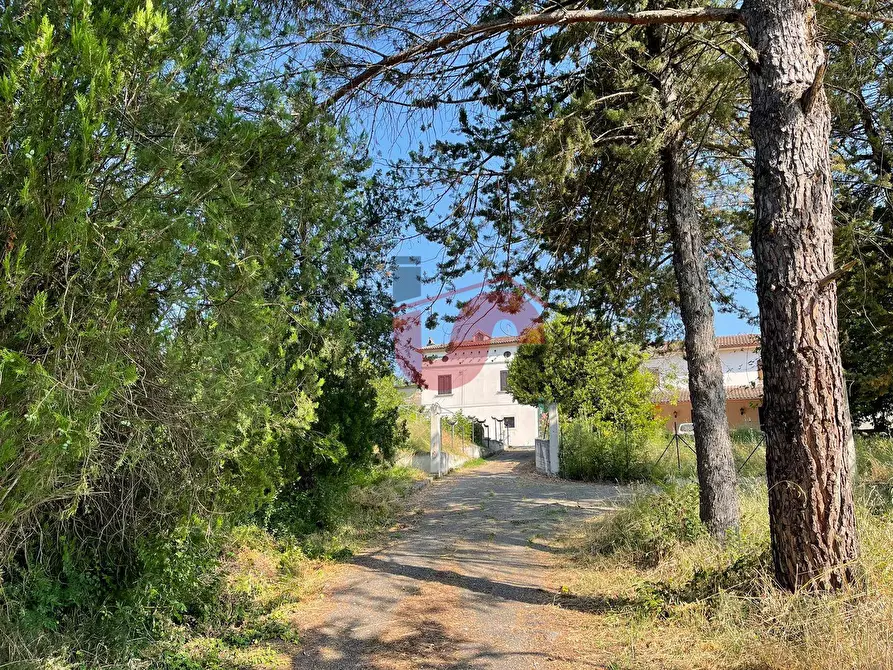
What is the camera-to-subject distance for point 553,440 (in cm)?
1506

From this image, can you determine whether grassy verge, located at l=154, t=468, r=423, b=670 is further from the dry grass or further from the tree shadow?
the dry grass

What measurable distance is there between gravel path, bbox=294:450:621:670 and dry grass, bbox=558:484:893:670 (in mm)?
335

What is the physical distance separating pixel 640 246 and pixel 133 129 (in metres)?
6.08

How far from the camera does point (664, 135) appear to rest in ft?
18.4

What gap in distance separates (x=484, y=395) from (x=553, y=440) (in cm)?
1906

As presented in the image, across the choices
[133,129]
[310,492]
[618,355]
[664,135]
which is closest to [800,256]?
[664,135]

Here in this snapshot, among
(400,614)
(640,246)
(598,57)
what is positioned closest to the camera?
(400,614)

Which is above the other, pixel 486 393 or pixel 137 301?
pixel 137 301

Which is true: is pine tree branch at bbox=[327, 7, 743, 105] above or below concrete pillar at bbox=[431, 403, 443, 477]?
above

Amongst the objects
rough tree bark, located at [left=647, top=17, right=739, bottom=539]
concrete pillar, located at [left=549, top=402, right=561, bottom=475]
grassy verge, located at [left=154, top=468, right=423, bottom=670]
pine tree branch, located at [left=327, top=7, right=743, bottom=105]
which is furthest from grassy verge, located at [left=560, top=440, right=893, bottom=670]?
concrete pillar, located at [left=549, top=402, right=561, bottom=475]

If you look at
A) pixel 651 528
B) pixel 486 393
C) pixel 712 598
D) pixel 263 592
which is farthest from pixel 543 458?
pixel 486 393

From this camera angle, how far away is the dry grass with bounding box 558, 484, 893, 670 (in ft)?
10.1

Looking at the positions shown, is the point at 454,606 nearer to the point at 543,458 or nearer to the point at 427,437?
the point at 543,458

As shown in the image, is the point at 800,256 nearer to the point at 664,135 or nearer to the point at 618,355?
the point at 664,135
